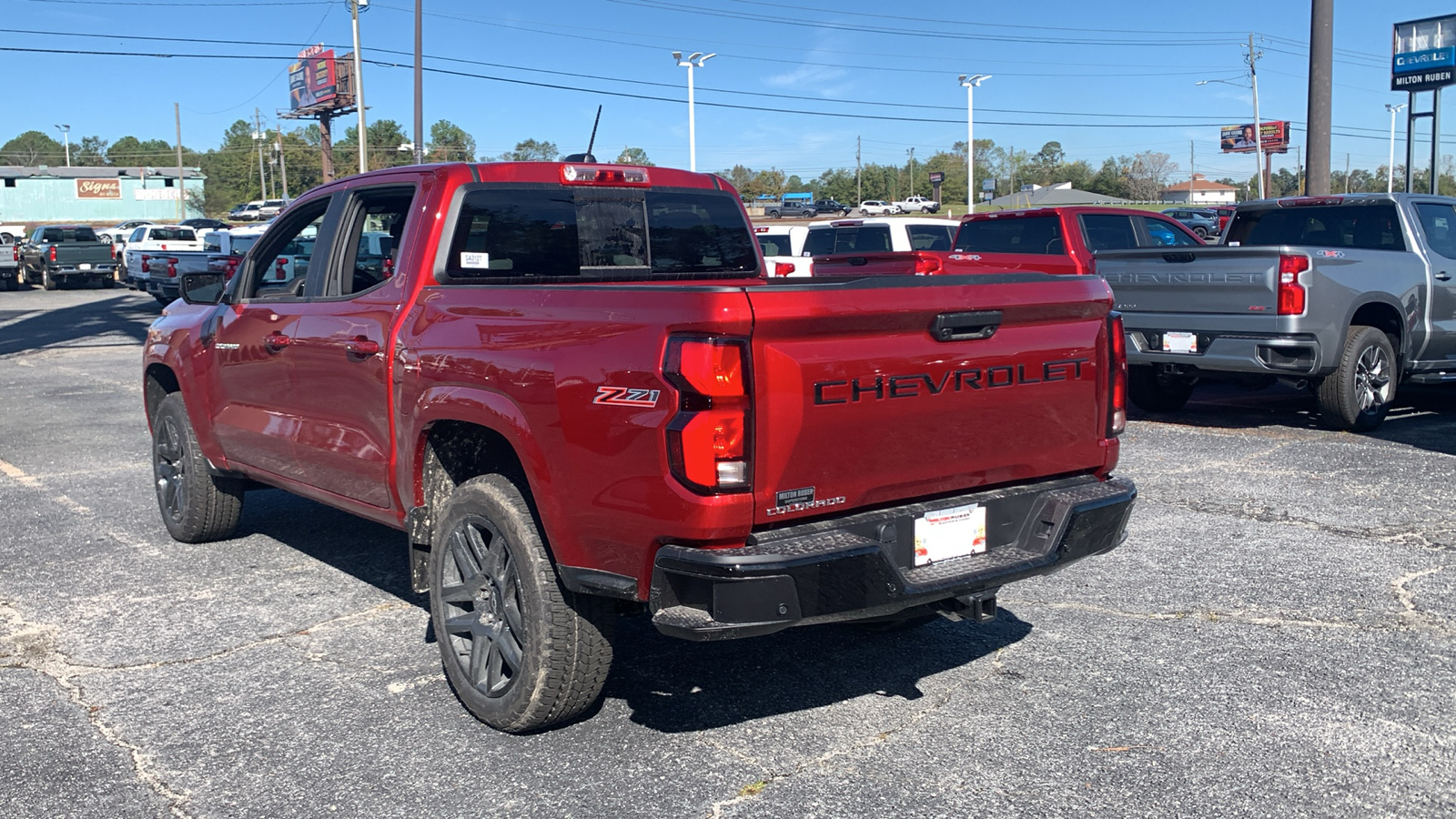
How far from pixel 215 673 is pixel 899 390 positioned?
2949 mm

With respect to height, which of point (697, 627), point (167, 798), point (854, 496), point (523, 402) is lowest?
point (167, 798)

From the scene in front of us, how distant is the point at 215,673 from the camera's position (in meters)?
4.71

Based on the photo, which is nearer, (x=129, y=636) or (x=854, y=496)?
(x=854, y=496)

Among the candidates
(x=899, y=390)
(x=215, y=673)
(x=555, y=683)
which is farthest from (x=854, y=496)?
(x=215, y=673)

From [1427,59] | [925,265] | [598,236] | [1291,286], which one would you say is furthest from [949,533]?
[1427,59]

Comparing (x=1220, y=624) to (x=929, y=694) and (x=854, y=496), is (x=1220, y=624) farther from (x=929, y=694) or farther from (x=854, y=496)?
(x=854, y=496)

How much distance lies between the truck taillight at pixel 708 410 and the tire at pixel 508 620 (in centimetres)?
79

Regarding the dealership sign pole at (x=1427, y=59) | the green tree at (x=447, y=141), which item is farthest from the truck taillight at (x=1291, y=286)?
the green tree at (x=447, y=141)

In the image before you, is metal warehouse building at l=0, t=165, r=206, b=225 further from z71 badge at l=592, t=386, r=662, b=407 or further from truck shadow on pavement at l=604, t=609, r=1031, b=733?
z71 badge at l=592, t=386, r=662, b=407

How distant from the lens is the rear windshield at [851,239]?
54.2 feet

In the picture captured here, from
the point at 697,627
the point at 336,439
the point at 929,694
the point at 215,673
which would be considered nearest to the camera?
the point at 697,627

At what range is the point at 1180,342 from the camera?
9.90 meters

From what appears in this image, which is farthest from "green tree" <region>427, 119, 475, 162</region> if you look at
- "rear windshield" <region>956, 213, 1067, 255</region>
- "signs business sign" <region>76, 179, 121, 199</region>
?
"rear windshield" <region>956, 213, 1067, 255</region>

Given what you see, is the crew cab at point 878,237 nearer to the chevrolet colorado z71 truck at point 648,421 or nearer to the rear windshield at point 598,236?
the rear windshield at point 598,236
